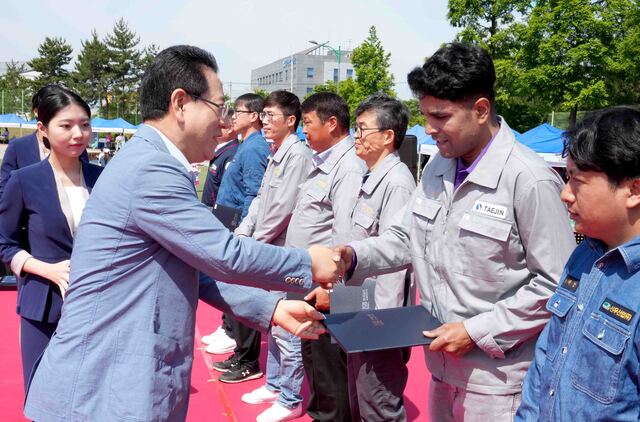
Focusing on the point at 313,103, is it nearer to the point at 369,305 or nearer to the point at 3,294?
the point at 369,305

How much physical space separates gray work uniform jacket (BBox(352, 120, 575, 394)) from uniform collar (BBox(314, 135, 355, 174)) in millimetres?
1571

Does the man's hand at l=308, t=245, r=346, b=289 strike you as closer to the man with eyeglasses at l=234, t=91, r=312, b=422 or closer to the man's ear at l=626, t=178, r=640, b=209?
the man's ear at l=626, t=178, r=640, b=209

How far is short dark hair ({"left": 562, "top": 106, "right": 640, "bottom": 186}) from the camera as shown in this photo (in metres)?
1.46

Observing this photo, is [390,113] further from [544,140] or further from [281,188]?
[544,140]

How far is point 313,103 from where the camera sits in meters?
4.10

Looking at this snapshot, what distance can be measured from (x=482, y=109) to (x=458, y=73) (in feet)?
0.53

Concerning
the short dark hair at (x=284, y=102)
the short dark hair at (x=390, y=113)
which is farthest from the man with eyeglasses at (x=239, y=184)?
the short dark hair at (x=390, y=113)

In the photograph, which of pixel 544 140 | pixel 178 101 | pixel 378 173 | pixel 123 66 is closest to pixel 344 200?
pixel 378 173

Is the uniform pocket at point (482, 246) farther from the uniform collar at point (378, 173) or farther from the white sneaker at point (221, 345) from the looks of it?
the white sneaker at point (221, 345)

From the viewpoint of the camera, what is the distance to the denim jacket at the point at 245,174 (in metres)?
5.00

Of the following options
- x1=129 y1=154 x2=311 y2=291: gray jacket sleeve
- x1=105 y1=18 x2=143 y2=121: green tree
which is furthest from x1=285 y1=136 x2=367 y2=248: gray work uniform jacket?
x1=105 y1=18 x2=143 y2=121: green tree

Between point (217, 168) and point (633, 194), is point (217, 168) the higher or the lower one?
the lower one

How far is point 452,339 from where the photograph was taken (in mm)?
1996

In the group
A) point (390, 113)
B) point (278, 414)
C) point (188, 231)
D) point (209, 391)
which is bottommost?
point (209, 391)
